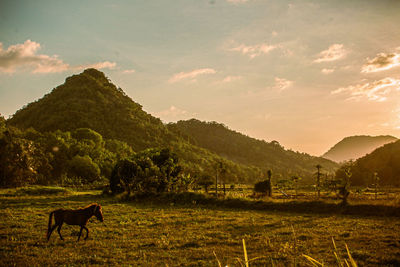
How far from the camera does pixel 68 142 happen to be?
93.9m

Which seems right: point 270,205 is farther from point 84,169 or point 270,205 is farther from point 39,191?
point 84,169

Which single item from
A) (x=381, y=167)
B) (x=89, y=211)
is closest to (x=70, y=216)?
(x=89, y=211)

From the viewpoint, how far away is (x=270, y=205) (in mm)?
36188

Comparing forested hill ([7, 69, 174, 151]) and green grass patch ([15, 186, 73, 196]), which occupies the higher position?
forested hill ([7, 69, 174, 151])

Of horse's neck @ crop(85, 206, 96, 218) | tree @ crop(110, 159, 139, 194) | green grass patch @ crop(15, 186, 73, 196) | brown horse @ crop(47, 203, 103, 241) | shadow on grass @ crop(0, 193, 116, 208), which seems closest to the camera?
brown horse @ crop(47, 203, 103, 241)

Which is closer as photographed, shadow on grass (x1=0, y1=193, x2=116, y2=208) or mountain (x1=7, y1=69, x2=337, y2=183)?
shadow on grass (x1=0, y1=193, x2=116, y2=208)

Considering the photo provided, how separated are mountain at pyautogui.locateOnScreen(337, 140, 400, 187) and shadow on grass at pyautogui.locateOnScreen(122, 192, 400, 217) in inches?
3493

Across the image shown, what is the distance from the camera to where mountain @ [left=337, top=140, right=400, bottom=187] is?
113 metres

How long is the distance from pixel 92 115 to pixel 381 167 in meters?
142

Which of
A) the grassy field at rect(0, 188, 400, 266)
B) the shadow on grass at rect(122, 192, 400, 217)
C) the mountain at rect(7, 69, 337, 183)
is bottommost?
the shadow on grass at rect(122, 192, 400, 217)

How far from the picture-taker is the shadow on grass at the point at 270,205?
31000mm

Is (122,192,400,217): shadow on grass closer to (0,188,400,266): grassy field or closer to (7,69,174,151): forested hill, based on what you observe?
(0,188,400,266): grassy field

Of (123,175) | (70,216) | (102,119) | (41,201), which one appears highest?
(102,119)

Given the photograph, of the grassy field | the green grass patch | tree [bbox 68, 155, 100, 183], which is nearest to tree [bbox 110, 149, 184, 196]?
the green grass patch
